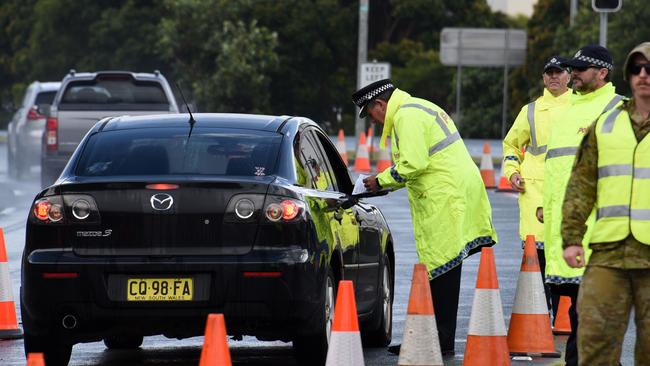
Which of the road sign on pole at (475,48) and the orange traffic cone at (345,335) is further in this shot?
the road sign on pole at (475,48)

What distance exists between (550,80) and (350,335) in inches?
163

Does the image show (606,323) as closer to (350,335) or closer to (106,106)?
(350,335)

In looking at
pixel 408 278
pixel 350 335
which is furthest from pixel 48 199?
pixel 408 278

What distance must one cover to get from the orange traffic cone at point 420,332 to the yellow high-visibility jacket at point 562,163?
3.26 ft

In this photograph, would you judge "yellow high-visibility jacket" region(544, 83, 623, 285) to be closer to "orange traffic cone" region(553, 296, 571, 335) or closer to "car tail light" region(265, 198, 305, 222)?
"car tail light" region(265, 198, 305, 222)

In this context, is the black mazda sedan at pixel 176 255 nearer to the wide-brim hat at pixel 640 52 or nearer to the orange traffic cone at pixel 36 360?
the wide-brim hat at pixel 640 52

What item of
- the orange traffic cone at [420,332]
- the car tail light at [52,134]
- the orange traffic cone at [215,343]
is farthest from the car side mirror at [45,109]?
the orange traffic cone at [215,343]

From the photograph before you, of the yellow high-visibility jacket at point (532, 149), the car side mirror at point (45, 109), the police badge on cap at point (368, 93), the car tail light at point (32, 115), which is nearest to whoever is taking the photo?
the police badge on cap at point (368, 93)

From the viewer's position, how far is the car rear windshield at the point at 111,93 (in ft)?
76.2

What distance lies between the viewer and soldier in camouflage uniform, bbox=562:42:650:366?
6.92 metres

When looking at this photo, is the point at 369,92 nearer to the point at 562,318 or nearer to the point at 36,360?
the point at 562,318

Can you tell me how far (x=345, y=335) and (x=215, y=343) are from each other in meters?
1.02

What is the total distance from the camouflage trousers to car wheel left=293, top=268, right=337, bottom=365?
93.9 inches

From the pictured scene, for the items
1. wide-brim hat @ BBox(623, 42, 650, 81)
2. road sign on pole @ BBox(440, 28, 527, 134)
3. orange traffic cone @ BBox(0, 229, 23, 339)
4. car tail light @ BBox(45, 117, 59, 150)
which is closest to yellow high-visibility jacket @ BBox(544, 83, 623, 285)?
wide-brim hat @ BBox(623, 42, 650, 81)
